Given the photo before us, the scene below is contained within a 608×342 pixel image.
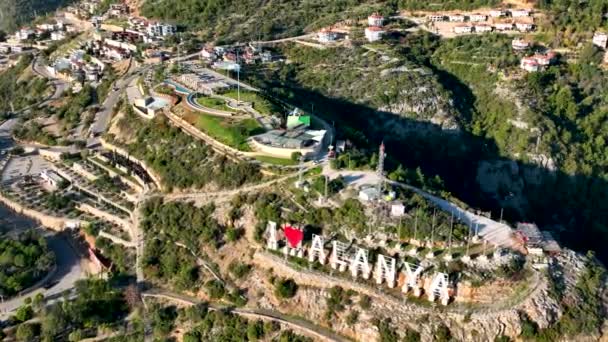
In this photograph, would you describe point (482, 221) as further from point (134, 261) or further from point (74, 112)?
point (74, 112)

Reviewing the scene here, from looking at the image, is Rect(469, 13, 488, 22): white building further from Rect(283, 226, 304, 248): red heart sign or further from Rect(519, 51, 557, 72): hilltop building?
Rect(283, 226, 304, 248): red heart sign

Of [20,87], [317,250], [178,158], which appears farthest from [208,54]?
[317,250]

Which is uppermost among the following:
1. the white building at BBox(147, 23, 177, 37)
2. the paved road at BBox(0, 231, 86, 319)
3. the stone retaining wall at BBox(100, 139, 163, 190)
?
the white building at BBox(147, 23, 177, 37)

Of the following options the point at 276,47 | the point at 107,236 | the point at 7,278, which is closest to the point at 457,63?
the point at 276,47

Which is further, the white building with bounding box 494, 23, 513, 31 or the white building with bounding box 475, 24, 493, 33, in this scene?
the white building with bounding box 475, 24, 493, 33

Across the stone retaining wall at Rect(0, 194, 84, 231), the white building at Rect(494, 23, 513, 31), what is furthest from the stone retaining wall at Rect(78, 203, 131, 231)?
the white building at Rect(494, 23, 513, 31)

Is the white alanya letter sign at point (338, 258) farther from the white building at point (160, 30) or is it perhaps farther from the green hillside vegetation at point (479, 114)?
the white building at point (160, 30)

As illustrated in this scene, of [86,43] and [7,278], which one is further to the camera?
[86,43]
